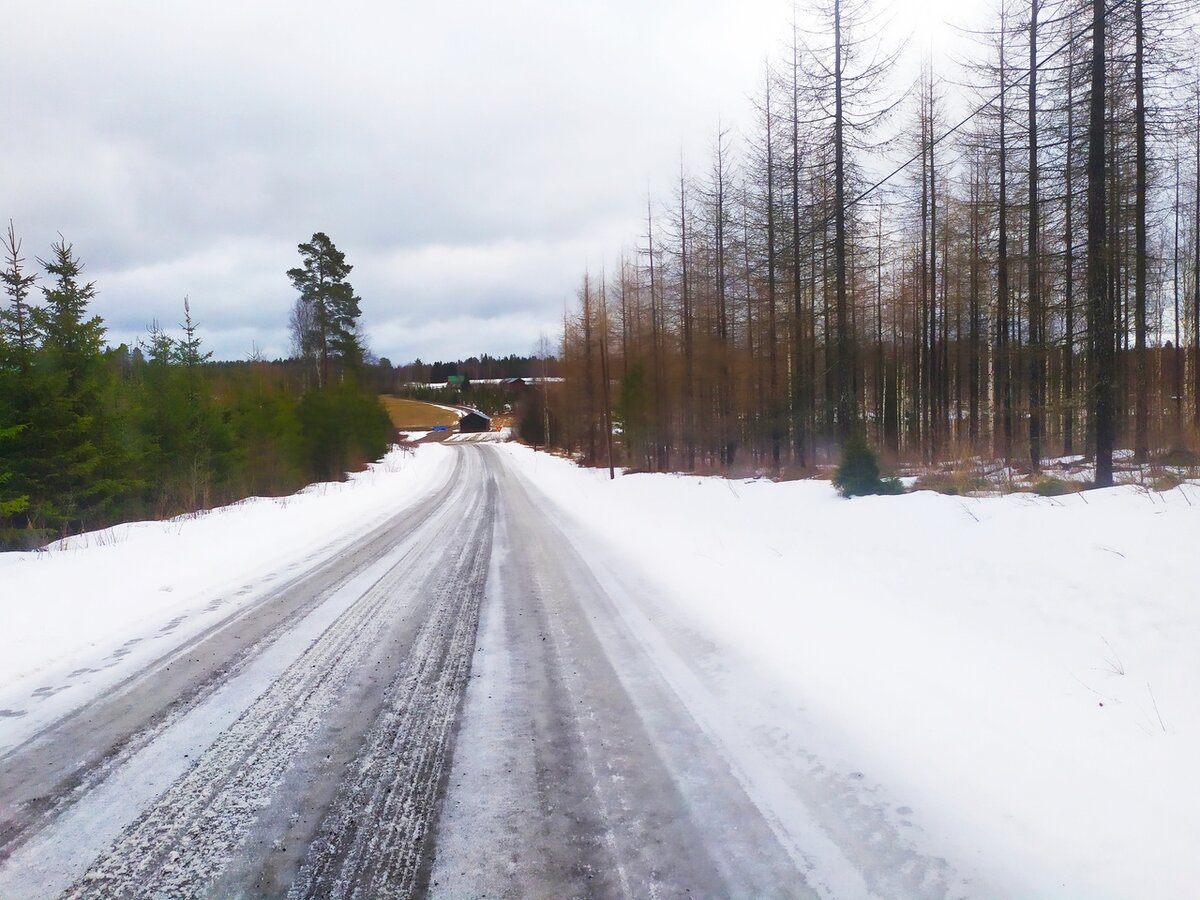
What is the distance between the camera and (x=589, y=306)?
3712cm

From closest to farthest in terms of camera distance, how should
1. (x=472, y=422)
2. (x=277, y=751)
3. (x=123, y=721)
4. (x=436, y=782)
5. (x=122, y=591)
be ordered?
(x=436, y=782), (x=277, y=751), (x=123, y=721), (x=122, y=591), (x=472, y=422)

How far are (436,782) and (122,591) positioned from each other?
6.58m

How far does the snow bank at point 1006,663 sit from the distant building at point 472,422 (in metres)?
101

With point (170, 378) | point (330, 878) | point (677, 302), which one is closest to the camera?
point (330, 878)

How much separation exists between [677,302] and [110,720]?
95.1 feet

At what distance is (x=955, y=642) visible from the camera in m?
5.32

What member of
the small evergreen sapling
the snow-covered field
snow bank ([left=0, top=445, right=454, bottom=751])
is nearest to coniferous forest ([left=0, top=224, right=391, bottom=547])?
snow bank ([left=0, top=445, right=454, bottom=751])

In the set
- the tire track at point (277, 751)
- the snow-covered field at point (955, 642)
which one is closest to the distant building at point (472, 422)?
the snow-covered field at point (955, 642)

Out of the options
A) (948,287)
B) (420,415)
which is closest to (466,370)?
(420,415)

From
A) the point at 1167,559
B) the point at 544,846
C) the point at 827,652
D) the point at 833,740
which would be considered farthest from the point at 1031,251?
the point at 544,846

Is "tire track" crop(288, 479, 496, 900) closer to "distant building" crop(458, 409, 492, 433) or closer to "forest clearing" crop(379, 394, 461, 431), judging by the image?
"forest clearing" crop(379, 394, 461, 431)

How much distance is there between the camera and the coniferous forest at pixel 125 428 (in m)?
15.9

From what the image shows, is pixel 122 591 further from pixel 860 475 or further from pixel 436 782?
pixel 860 475

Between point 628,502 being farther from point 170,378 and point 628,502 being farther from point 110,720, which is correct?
point 170,378
